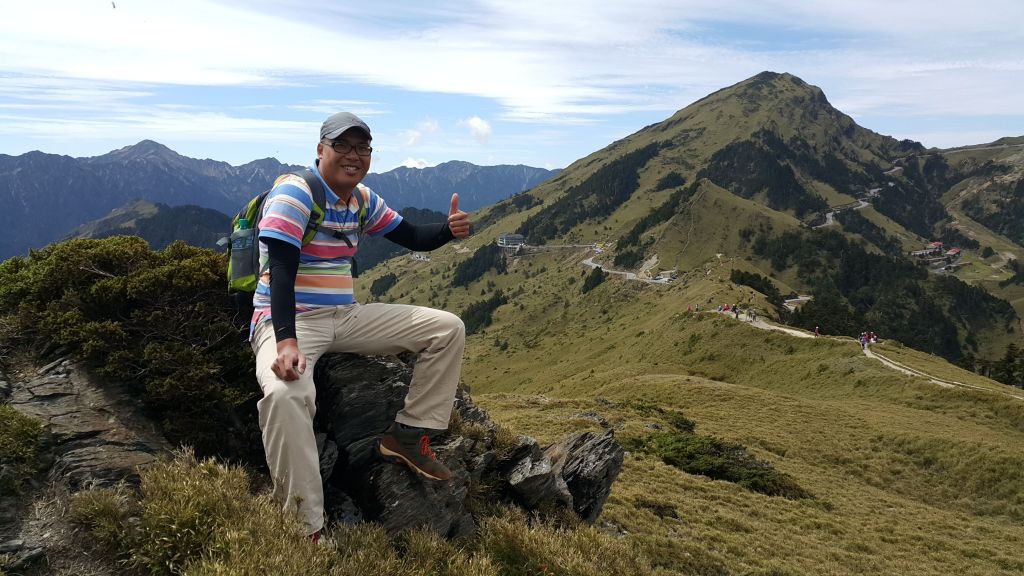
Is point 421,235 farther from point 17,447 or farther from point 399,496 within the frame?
point 17,447

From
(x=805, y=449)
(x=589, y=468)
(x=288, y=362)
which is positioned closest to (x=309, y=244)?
(x=288, y=362)

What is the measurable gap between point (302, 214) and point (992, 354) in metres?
228

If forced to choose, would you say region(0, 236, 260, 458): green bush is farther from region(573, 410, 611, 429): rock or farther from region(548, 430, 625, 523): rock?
region(573, 410, 611, 429): rock

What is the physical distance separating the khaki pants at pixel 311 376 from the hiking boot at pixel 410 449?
20cm

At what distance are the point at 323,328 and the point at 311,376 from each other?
920mm

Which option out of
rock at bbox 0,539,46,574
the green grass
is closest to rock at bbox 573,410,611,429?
the green grass

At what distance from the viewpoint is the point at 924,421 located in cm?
4209

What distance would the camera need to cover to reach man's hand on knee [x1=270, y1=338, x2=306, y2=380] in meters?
5.84

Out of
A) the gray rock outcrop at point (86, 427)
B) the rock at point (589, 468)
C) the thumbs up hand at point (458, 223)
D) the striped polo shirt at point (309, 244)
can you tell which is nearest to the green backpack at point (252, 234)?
the striped polo shirt at point (309, 244)

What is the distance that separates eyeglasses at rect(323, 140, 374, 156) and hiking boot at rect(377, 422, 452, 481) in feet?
12.8

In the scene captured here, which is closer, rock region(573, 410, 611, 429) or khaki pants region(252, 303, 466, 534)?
khaki pants region(252, 303, 466, 534)

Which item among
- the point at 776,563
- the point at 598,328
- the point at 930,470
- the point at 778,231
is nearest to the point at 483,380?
the point at 598,328

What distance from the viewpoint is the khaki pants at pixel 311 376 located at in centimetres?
589

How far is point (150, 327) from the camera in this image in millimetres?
7898
